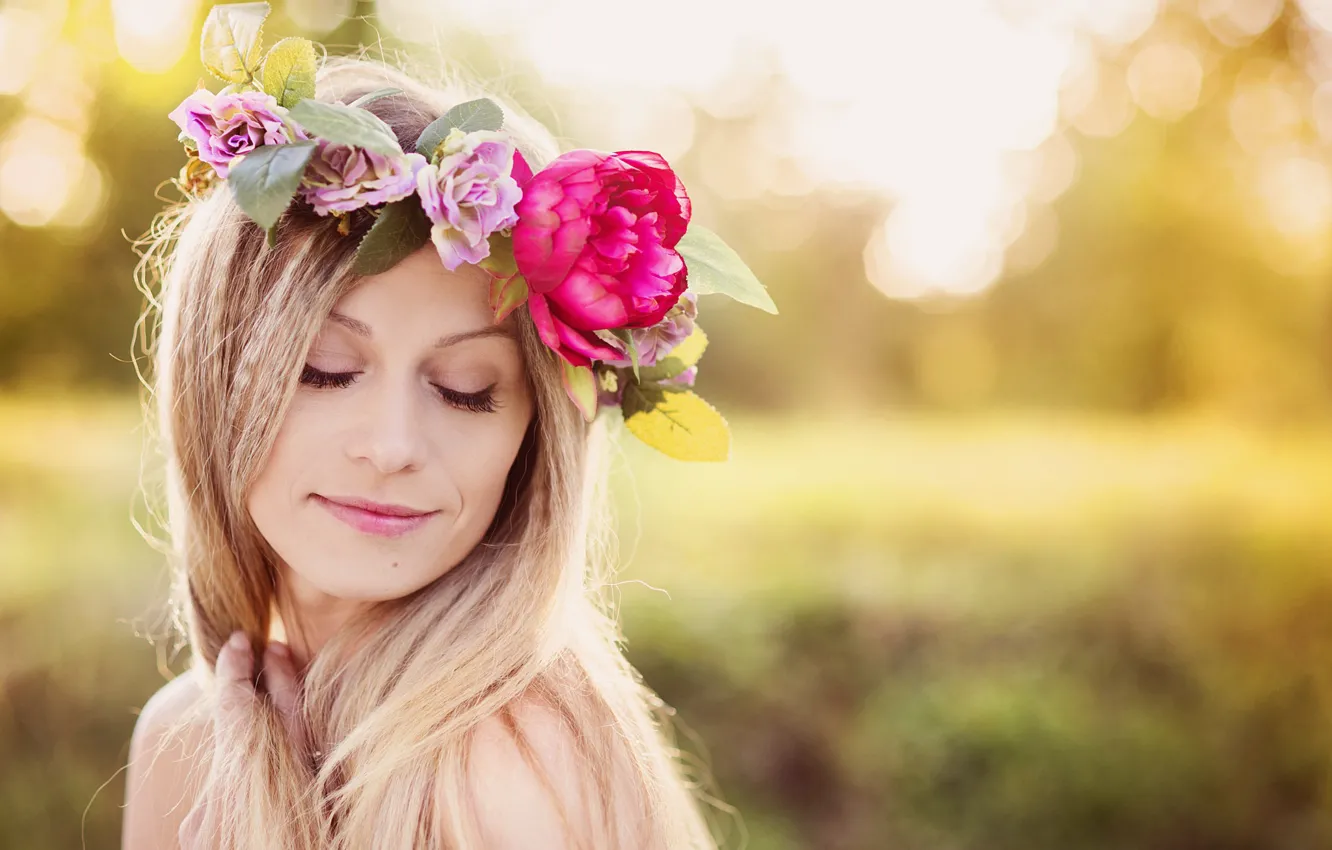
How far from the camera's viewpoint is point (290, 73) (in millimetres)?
1568

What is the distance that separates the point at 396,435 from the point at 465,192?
0.38 m

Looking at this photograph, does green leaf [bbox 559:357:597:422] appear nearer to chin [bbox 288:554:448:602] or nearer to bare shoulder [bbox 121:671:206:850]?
chin [bbox 288:554:448:602]

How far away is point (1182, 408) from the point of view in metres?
6.18

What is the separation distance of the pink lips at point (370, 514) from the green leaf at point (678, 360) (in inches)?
18.9

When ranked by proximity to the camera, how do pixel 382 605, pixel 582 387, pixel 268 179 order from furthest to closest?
pixel 382 605 → pixel 582 387 → pixel 268 179

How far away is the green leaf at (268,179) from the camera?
1415 millimetres

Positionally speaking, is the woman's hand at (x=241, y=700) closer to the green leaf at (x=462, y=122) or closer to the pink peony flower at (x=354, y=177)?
the pink peony flower at (x=354, y=177)

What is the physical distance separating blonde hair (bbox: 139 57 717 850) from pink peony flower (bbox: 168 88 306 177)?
0.14 meters

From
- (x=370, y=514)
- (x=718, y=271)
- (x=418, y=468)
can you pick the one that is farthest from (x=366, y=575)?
(x=718, y=271)

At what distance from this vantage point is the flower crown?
149 cm

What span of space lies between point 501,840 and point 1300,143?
5998 mm

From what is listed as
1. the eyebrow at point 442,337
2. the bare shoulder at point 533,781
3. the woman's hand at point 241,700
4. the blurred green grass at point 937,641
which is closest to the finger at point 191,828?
the woman's hand at point 241,700

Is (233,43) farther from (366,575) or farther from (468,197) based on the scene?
(366,575)

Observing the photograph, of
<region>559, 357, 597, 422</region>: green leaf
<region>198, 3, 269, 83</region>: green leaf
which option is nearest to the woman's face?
<region>559, 357, 597, 422</region>: green leaf
